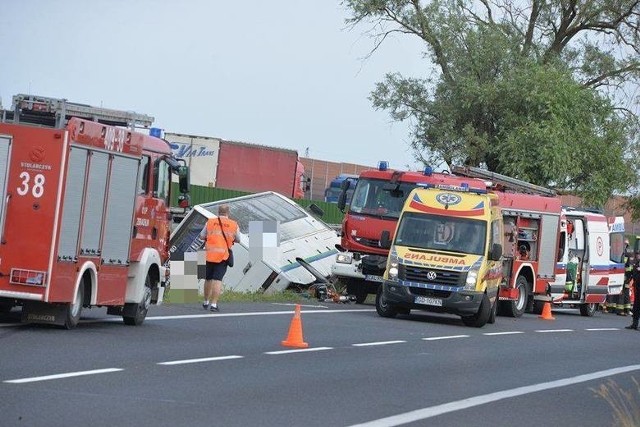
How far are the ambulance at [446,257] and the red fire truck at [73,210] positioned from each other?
730 centimetres

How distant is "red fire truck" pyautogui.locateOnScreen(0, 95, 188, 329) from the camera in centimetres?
1747

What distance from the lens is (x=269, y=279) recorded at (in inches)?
1288

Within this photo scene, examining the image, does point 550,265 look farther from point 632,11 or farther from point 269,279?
point 632,11

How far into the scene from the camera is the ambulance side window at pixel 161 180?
68.8ft

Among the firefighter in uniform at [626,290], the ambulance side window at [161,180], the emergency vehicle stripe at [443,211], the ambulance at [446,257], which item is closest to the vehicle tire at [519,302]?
the ambulance at [446,257]

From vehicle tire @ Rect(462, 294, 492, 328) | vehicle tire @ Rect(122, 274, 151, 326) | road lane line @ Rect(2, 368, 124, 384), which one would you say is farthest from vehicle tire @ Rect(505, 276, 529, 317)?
road lane line @ Rect(2, 368, 124, 384)

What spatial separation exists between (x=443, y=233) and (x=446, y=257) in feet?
2.61


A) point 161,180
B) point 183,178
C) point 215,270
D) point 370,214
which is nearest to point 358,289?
point 370,214

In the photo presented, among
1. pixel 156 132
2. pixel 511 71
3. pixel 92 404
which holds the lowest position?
pixel 92 404

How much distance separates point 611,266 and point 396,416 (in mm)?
29286

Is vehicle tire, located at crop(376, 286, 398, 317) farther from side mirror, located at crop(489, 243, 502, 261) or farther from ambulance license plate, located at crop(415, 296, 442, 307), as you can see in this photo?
side mirror, located at crop(489, 243, 502, 261)

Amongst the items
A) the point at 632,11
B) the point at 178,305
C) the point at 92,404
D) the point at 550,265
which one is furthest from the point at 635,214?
the point at 92,404

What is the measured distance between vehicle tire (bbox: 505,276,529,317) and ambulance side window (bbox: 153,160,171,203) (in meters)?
14.3

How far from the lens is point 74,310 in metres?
18.5
